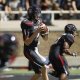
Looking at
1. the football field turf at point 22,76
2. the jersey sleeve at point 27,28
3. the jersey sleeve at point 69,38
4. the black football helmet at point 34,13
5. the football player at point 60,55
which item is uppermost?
the black football helmet at point 34,13

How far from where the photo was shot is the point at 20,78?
8.27 meters

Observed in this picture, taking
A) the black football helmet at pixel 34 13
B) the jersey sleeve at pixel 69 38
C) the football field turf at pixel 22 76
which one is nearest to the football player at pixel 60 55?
the jersey sleeve at pixel 69 38

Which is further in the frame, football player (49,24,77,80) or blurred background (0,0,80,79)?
blurred background (0,0,80,79)

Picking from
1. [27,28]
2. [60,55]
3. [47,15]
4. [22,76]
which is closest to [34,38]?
[27,28]

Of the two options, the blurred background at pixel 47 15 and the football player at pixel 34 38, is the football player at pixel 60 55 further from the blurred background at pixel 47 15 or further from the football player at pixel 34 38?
the blurred background at pixel 47 15

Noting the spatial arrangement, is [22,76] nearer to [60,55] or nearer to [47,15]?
[60,55]

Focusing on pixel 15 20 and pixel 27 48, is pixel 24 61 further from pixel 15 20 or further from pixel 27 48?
pixel 27 48

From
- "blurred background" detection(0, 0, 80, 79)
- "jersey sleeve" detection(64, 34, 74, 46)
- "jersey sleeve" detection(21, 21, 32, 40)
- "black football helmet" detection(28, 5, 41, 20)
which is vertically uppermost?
"black football helmet" detection(28, 5, 41, 20)

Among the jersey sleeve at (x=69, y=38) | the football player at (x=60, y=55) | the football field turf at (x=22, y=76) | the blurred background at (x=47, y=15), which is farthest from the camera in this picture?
the blurred background at (x=47, y=15)

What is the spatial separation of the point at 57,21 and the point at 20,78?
515 cm

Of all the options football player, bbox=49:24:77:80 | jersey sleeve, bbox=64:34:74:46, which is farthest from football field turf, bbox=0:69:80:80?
jersey sleeve, bbox=64:34:74:46

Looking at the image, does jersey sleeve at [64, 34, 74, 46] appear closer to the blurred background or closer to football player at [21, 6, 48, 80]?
football player at [21, 6, 48, 80]

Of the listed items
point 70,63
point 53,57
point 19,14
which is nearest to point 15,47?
point 53,57

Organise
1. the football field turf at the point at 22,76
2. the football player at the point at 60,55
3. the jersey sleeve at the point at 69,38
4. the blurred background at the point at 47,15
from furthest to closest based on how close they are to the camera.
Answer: the blurred background at the point at 47,15 < the football field turf at the point at 22,76 < the football player at the point at 60,55 < the jersey sleeve at the point at 69,38
